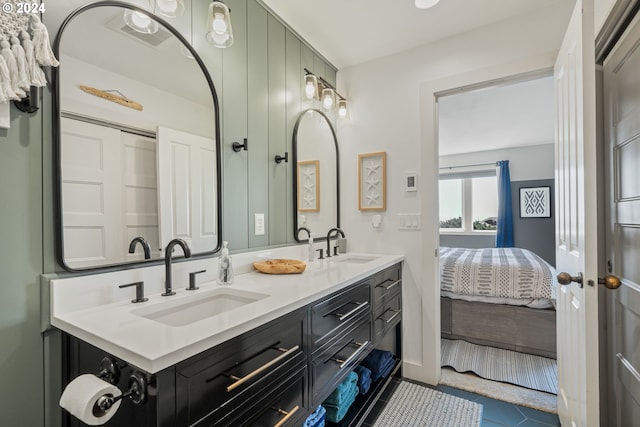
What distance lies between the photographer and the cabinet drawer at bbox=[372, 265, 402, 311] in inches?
72.5

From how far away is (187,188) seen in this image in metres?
1.42

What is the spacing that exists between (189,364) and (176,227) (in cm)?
75

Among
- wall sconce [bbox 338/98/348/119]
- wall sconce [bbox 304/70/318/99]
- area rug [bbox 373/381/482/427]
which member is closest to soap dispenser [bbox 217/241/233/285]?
area rug [bbox 373/381/482/427]

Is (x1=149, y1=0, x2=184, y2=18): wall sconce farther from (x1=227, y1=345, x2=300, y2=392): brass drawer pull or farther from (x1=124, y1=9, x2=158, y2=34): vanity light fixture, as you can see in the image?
(x1=227, y1=345, x2=300, y2=392): brass drawer pull

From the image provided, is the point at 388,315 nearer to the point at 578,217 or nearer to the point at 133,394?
the point at 578,217

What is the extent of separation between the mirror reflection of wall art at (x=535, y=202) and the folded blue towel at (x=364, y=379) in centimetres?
A: 487

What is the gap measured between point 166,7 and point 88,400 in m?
1.38

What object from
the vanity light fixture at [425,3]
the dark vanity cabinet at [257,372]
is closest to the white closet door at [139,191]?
the dark vanity cabinet at [257,372]

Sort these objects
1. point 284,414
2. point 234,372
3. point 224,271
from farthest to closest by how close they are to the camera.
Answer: point 224,271, point 284,414, point 234,372

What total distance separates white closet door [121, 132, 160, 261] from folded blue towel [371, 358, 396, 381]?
159cm

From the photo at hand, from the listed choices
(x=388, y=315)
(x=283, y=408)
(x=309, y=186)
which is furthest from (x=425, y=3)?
(x=283, y=408)

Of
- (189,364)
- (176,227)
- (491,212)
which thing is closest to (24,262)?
(176,227)

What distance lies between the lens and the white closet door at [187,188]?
52.4 inches

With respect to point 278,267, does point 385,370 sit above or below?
below
